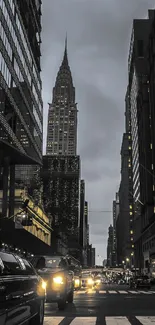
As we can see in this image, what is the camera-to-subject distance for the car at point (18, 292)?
5457 millimetres

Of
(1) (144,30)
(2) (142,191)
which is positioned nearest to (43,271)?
(2) (142,191)

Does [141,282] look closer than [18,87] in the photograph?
Yes

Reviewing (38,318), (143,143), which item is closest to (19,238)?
(38,318)

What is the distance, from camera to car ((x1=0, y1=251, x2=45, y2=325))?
5.46 m

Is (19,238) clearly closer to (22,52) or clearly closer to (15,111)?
(15,111)

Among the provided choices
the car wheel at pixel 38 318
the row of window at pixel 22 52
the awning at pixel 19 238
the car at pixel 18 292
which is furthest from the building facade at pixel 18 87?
the car at pixel 18 292

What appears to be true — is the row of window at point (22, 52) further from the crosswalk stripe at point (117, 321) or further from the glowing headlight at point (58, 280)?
the crosswalk stripe at point (117, 321)

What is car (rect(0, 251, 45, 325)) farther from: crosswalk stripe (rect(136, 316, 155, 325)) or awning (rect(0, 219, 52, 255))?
awning (rect(0, 219, 52, 255))

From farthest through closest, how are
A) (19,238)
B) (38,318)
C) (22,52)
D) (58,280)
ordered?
(22,52) → (19,238) → (58,280) → (38,318)

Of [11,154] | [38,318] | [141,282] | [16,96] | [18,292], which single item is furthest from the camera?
[16,96]

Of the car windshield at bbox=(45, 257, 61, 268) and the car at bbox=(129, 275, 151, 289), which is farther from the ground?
the car windshield at bbox=(45, 257, 61, 268)

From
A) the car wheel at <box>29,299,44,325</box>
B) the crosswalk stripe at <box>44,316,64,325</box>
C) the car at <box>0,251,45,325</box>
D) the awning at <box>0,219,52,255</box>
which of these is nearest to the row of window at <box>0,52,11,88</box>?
the awning at <box>0,219,52,255</box>

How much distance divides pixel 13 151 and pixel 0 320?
159 feet

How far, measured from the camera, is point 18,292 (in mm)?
6254
